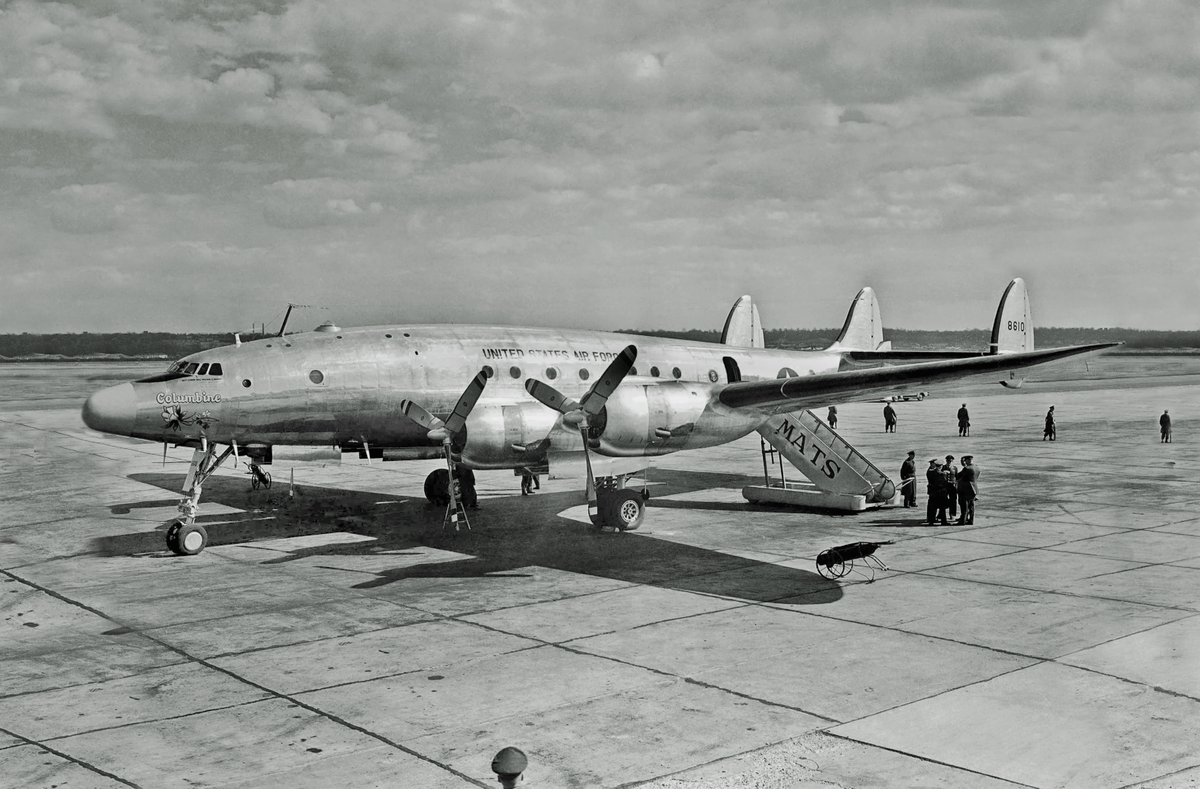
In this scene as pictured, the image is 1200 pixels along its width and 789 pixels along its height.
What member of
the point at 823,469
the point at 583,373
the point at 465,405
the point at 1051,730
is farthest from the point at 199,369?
the point at 1051,730

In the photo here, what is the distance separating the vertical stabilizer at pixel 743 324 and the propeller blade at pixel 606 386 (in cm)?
1607

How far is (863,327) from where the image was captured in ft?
109

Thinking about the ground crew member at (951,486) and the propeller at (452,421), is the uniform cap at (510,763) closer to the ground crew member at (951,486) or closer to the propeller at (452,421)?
the propeller at (452,421)

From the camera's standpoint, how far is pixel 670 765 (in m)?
9.63

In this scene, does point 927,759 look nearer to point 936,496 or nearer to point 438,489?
point 936,496

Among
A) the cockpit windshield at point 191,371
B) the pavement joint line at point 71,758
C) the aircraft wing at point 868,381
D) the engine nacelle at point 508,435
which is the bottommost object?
the pavement joint line at point 71,758

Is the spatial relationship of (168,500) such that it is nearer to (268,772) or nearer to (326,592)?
(326,592)

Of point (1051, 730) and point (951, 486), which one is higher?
point (951, 486)

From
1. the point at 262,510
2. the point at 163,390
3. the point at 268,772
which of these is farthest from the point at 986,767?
the point at 262,510

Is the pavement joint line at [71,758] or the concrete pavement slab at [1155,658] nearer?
the pavement joint line at [71,758]

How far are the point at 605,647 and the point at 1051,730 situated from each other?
5.56m

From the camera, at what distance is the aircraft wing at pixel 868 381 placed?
62.2 ft

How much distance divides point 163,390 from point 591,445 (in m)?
8.60

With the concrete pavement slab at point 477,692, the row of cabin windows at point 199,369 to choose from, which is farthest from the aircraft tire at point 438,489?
the concrete pavement slab at point 477,692
